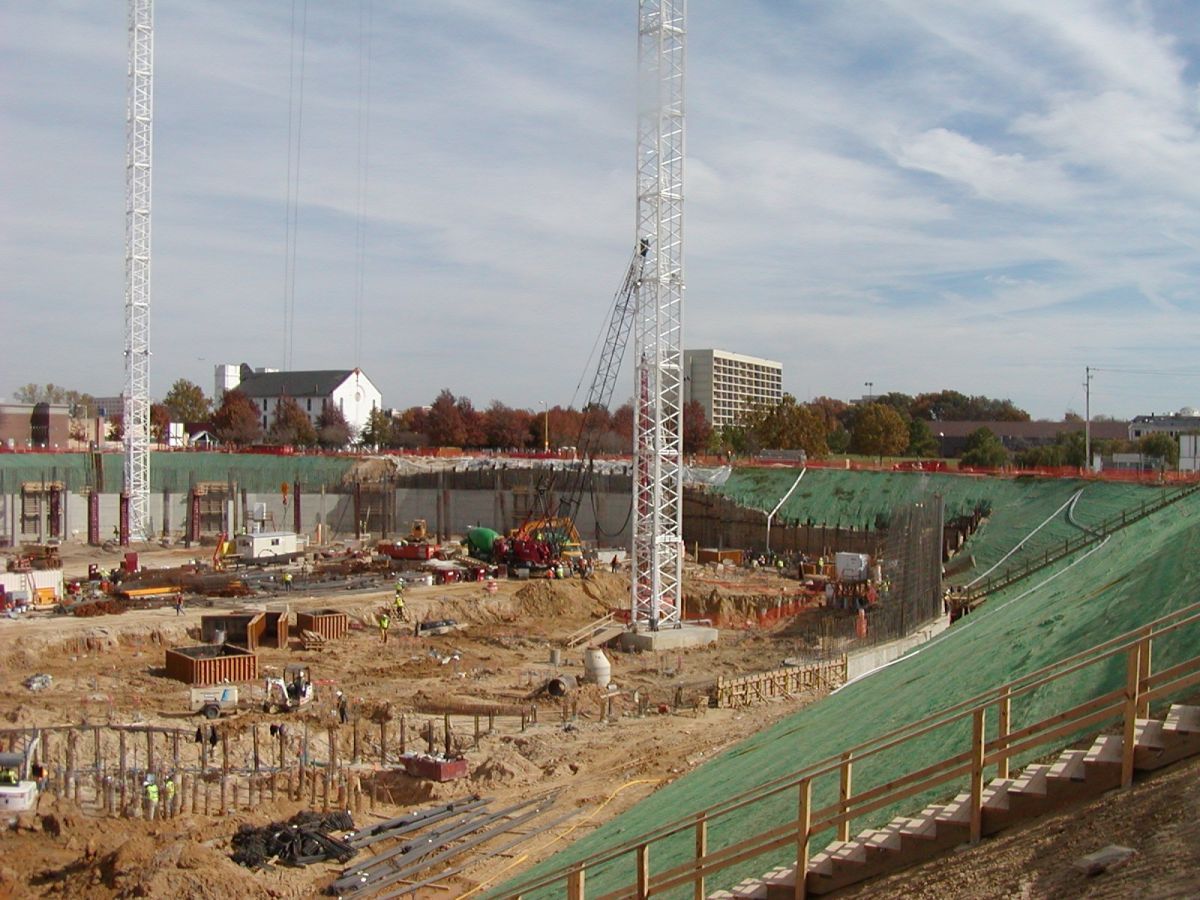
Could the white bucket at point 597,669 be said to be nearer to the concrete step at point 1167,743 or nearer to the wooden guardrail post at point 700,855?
the wooden guardrail post at point 700,855

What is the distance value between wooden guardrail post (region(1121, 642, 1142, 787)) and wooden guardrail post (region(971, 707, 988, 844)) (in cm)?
98

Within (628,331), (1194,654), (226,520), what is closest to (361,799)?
(1194,654)

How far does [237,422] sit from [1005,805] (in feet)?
360

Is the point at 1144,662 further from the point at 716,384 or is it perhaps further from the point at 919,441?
the point at 716,384

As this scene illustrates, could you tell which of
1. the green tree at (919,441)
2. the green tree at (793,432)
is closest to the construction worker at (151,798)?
the green tree at (793,432)

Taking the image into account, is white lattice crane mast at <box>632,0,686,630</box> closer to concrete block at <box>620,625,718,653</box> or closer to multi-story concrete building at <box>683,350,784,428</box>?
concrete block at <box>620,625,718,653</box>

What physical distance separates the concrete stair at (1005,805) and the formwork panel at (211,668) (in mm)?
22925

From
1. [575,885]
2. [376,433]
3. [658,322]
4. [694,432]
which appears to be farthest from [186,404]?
[575,885]

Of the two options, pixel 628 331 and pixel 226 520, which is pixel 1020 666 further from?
pixel 226 520

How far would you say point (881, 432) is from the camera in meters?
95.2

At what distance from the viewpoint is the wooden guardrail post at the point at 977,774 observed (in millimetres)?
8297

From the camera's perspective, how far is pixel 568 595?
4444 centimetres

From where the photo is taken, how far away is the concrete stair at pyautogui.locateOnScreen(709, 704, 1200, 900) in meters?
8.46

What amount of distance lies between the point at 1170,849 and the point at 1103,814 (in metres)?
0.82
